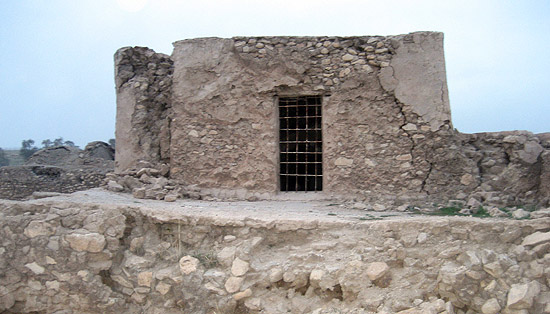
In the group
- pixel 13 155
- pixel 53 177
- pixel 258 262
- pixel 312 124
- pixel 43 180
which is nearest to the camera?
pixel 258 262

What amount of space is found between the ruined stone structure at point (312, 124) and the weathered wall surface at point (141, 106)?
16 mm

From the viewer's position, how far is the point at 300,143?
6590mm

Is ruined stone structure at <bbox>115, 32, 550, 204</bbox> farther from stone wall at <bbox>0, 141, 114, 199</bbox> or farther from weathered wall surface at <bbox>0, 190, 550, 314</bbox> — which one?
stone wall at <bbox>0, 141, 114, 199</bbox>

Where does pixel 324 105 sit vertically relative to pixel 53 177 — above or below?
above

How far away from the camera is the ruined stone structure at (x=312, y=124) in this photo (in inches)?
226

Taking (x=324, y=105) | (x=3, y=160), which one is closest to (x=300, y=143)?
(x=324, y=105)

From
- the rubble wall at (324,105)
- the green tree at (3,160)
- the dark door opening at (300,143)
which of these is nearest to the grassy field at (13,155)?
the green tree at (3,160)

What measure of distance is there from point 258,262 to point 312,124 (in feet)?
11.5

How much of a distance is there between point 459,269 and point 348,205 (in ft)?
7.56

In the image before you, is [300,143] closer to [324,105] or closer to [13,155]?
[324,105]

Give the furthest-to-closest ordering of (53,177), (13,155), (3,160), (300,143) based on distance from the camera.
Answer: (13,155)
(3,160)
(53,177)
(300,143)

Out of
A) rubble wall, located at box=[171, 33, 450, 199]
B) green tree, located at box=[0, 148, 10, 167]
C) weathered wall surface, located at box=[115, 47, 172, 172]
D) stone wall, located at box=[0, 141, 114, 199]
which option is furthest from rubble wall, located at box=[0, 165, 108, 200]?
green tree, located at box=[0, 148, 10, 167]

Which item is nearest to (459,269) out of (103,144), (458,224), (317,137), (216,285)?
(458,224)

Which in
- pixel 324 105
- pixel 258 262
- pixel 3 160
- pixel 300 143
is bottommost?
pixel 258 262
